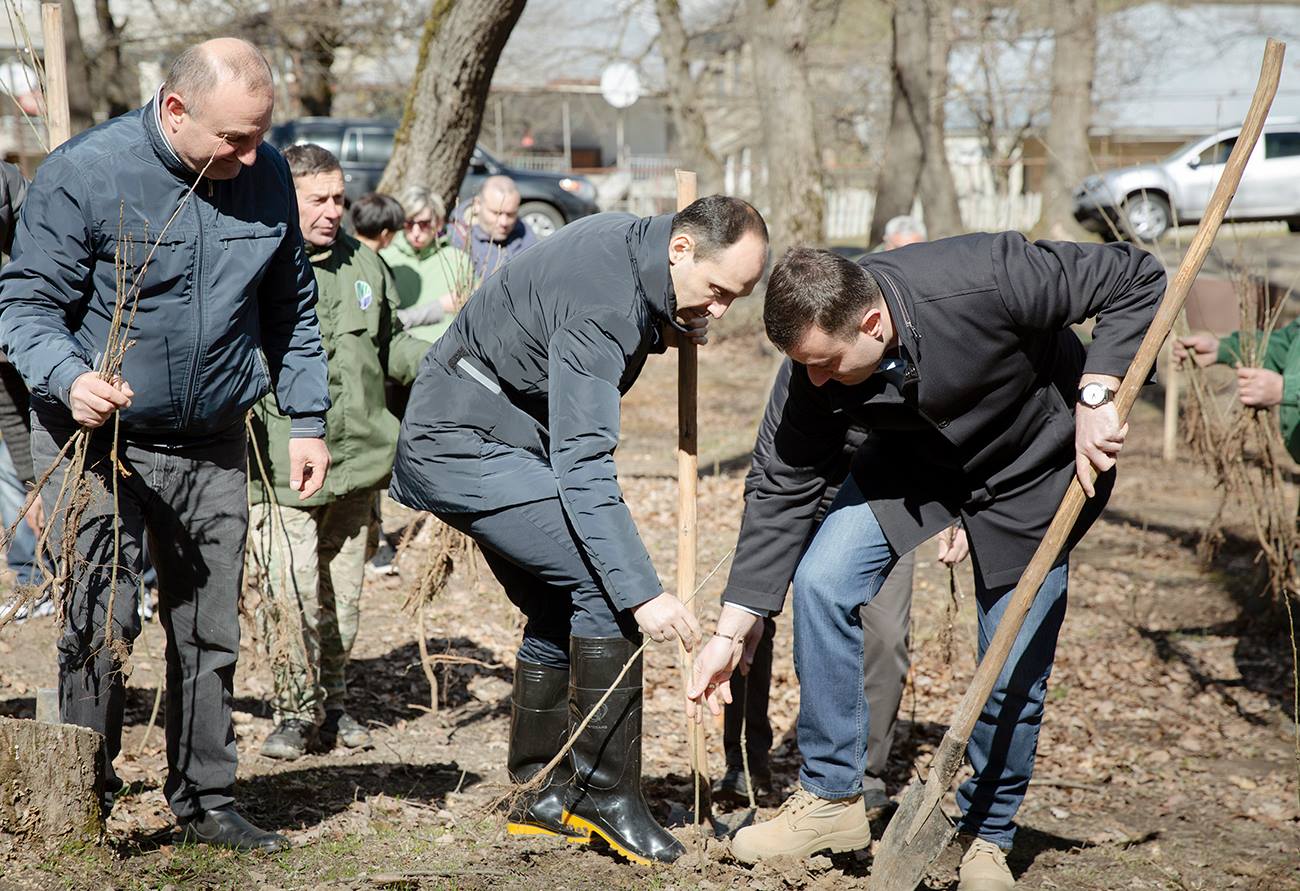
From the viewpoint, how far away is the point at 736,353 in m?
15.1

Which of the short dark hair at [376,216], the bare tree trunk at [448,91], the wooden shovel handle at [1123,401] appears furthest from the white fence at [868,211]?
the wooden shovel handle at [1123,401]

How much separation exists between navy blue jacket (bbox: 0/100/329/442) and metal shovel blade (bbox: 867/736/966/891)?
209 cm

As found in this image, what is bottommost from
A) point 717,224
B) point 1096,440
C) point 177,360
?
point 1096,440

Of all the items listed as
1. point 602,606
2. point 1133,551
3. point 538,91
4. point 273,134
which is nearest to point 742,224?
point 602,606

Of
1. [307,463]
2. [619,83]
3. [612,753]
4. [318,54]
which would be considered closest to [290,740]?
[307,463]

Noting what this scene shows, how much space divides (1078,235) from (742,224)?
13.4 m

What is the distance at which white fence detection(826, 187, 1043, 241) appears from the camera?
86.2ft

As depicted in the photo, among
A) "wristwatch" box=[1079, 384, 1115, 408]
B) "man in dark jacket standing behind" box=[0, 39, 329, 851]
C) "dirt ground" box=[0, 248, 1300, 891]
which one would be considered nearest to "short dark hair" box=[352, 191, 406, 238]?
"dirt ground" box=[0, 248, 1300, 891]

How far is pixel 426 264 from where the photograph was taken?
247 inches

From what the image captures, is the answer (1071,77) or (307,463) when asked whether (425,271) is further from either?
(1071,77)

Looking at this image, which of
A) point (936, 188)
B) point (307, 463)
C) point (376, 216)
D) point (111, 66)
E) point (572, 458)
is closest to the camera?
point (572, 458)

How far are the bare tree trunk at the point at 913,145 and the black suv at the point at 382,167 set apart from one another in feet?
14.2

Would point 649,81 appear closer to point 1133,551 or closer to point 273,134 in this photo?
point 273,134

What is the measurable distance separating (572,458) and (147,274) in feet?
3.86
